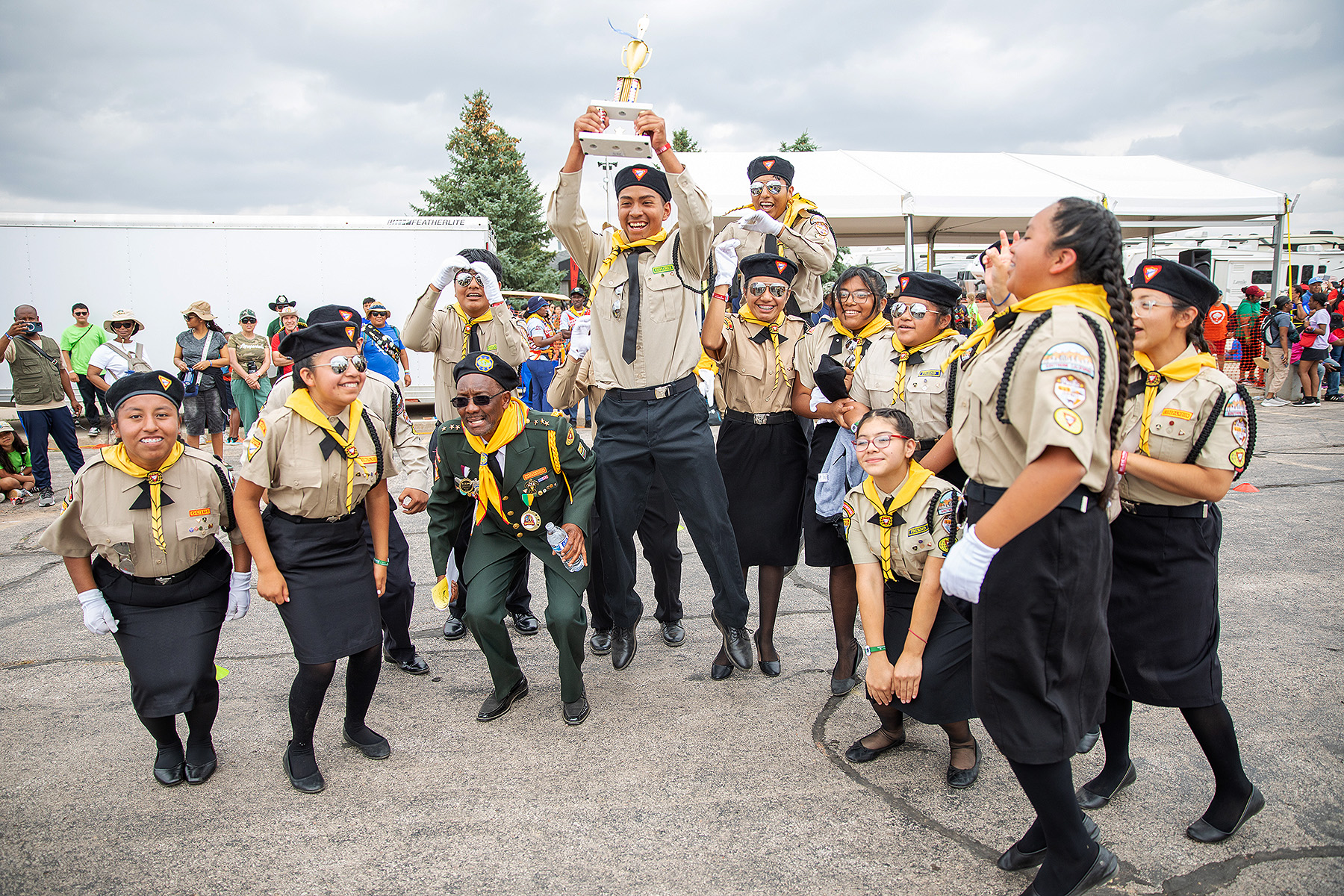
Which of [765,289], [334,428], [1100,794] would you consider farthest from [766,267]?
[1100,794]

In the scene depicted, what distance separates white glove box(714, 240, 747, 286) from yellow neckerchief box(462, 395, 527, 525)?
45.4 inches

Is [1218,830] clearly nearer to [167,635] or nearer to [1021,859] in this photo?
[1021,859]

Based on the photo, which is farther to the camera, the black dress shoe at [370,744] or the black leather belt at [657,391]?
the black leather belt at [657,391]

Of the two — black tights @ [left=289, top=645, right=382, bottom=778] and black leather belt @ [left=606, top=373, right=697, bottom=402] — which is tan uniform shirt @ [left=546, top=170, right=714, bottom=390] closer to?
black leather belt @ [left=606, top=373, right=697, bottom=402]

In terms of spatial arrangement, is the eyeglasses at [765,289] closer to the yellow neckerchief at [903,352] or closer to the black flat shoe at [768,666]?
the yellow neckerchief at [903,352]

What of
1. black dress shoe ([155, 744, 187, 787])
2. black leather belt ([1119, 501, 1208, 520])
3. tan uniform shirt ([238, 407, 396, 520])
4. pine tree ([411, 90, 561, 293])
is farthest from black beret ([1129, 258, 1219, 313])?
pine tree ([411, 90, 561, 293])

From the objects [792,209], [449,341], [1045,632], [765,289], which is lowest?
[1045,632]

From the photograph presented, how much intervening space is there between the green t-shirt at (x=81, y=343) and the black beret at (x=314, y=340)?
909 cm

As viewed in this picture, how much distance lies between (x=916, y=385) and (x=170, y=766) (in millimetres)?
3421

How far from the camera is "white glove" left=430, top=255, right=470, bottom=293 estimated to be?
429cm

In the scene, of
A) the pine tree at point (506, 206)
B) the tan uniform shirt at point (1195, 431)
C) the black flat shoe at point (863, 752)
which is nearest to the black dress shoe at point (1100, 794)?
the black flat shoe at point (863, 752)

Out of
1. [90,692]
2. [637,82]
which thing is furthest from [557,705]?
[637,82]

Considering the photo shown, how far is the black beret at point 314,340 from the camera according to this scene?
2992 mm

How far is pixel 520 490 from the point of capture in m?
3.48
